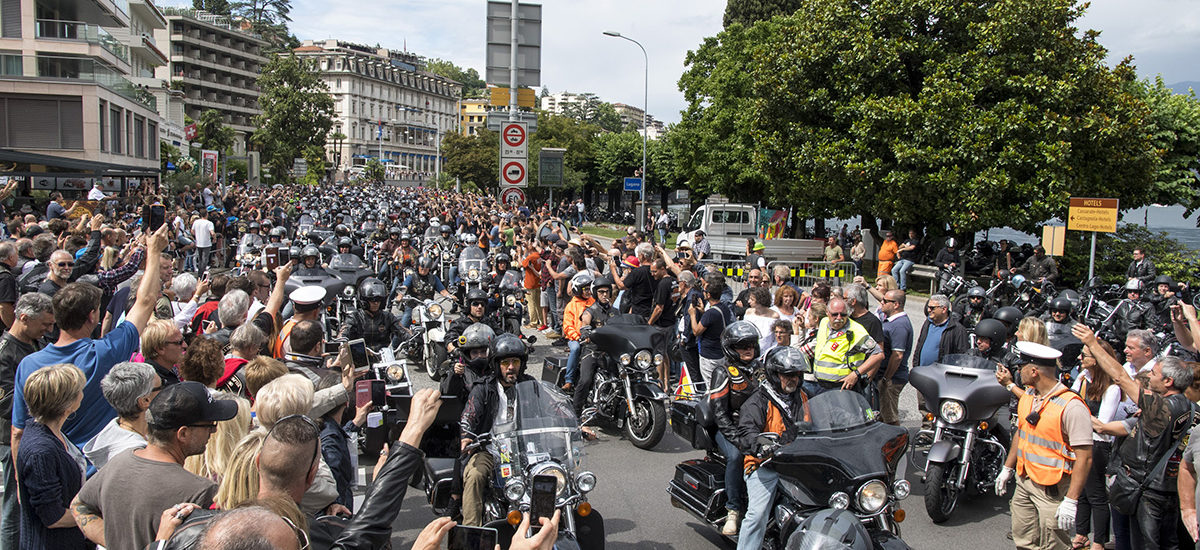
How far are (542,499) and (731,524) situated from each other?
6.51 ft

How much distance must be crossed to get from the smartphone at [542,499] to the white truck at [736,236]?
69.4ft

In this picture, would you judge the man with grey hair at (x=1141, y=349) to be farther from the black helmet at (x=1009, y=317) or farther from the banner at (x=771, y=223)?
the banner at (x=771, y=223)

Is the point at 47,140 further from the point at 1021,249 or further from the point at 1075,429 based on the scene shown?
the point at 1075,429

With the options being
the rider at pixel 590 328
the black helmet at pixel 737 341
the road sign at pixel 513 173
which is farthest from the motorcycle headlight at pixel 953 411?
the road sign at pixel 513 173

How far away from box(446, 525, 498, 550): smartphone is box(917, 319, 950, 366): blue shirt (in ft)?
17.8

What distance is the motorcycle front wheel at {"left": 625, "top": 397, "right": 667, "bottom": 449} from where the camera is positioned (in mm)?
8031

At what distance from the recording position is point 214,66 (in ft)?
286

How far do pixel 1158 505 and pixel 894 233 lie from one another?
836 inches

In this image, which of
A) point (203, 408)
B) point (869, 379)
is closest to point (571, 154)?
point (869, 379)

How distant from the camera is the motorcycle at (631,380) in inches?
319

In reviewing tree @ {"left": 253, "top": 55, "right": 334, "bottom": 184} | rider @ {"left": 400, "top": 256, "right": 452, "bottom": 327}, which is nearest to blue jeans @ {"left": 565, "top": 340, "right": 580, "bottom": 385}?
rider @ {"left": 400, "top": 256, "right": 452, "bottom": 327}

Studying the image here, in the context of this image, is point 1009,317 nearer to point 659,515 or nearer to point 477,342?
point 659,515

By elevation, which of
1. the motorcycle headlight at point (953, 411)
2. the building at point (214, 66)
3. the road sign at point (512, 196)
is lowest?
the motorcycle headlight at point (953, 411)

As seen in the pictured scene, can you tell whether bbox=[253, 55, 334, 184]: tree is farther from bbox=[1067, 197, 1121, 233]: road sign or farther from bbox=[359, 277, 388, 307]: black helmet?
bbox=[359, 277, 388, 307]: black helmet
